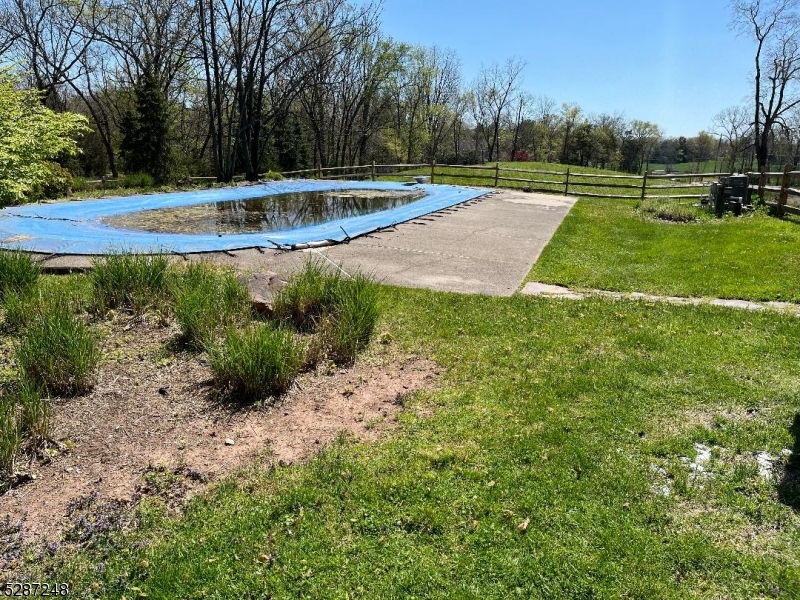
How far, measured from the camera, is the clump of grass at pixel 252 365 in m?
3.74

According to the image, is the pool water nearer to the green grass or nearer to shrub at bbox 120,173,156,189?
shrub at bbox 120,173,156,189

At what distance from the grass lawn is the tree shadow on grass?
1cm

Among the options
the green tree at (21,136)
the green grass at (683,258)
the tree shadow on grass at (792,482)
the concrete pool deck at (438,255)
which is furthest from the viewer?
the concrete pool deck at (438,255)

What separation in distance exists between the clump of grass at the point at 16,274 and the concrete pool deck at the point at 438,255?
1.87 m

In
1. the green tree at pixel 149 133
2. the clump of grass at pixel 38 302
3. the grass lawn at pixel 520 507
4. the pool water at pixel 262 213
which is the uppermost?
the green tree at pixel 149 133

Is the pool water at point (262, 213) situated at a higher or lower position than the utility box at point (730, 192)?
lower

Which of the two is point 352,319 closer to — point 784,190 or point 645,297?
point 645,297

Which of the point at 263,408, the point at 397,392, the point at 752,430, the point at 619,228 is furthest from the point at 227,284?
the point at 619,228

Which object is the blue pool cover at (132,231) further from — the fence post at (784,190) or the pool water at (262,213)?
the fence post at (784,190)

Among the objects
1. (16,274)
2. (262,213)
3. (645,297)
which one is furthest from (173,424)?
(262,213)

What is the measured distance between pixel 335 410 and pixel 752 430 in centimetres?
277

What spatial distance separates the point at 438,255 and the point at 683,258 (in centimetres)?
400

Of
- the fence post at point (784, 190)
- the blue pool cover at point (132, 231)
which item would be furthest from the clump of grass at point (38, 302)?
the fence post at point (784, 190)

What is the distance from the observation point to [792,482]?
289 centimetres
